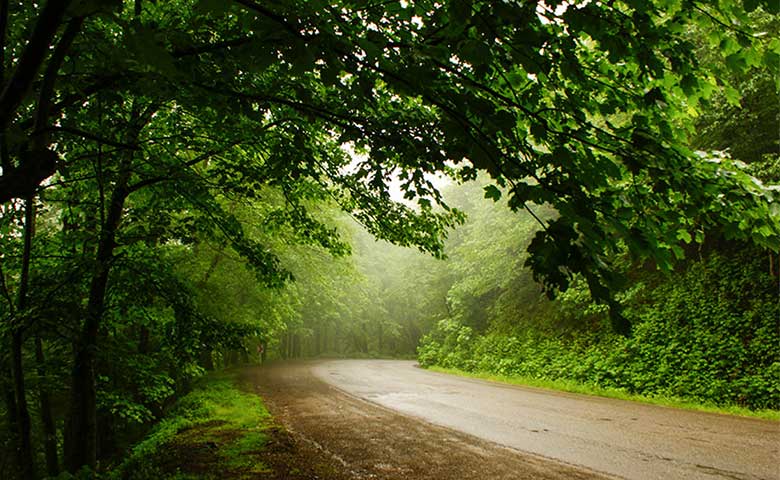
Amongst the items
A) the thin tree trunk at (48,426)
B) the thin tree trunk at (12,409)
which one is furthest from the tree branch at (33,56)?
the thin tree trunk at (48,426)

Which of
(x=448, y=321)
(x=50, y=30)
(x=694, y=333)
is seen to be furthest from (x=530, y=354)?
(x=50, y=30)

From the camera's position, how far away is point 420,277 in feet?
114

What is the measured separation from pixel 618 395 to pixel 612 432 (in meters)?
5.20

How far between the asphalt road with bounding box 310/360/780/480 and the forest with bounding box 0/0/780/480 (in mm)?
1797

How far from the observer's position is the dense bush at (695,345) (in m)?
10.3

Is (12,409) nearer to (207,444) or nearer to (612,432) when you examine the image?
(207,444)

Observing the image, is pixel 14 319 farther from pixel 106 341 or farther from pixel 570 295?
pixel 570 295

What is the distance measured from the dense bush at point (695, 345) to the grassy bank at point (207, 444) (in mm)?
8192

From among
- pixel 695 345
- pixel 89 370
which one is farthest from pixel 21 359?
pixel 695 345

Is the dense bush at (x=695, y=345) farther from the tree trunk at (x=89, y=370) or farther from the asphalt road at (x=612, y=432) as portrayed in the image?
the tree trunk at (x=89, y=370)

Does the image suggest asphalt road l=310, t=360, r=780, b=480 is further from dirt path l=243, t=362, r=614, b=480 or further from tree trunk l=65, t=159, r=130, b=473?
tree trunk l=65, t=159, r=130, b=473

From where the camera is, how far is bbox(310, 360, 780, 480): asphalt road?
5574mm

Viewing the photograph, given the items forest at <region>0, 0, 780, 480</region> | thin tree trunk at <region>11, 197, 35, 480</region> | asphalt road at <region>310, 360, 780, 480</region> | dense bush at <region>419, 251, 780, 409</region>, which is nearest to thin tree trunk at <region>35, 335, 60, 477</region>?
forest at <region>0, 0, 780, 480</region>

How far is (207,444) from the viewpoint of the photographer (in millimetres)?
6633
